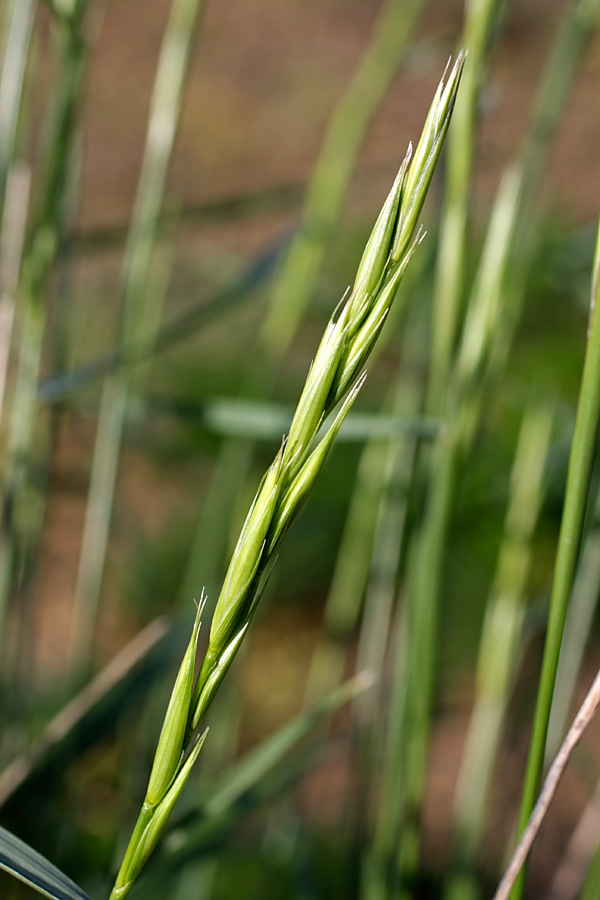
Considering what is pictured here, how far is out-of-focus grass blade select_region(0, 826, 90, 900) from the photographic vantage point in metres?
0.16

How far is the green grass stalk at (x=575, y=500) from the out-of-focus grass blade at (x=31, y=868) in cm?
9

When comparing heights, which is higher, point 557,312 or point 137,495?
point 557,312

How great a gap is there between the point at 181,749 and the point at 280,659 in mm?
1099

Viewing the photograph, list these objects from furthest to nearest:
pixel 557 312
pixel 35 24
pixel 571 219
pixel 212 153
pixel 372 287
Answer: pixel 212 153, pixel 571 219, pixel 557 312, pixel 35 24, pixel 372 287

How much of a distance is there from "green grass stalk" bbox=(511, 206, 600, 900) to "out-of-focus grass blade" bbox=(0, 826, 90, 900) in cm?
9

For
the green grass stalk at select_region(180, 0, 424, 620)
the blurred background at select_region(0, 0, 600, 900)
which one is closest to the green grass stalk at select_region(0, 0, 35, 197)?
the blurred background at select_region(0, 0, 600, 900)

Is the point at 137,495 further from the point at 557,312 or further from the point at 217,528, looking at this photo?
the point at 217,528

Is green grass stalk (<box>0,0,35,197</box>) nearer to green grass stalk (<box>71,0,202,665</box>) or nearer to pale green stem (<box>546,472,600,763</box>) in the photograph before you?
green grass stalk (<box>71,0,202,665</box>)

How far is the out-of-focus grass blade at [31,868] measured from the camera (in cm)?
16


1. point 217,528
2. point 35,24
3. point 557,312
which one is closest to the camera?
point 35,24

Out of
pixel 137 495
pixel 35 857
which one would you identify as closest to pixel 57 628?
pixel 137 495

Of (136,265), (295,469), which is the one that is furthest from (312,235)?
(295,469)

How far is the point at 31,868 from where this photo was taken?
159 millimetres

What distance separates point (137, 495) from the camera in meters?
1.53
